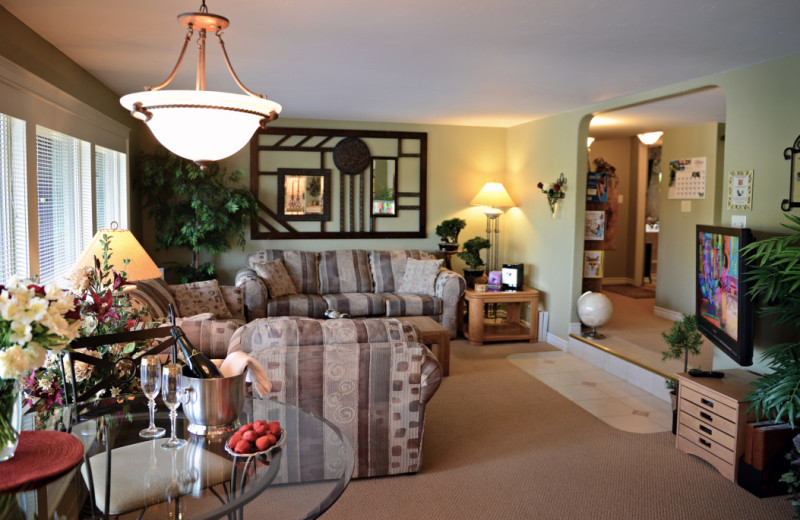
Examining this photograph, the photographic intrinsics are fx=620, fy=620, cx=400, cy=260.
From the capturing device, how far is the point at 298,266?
22.9 ft

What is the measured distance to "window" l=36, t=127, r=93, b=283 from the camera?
3820mm

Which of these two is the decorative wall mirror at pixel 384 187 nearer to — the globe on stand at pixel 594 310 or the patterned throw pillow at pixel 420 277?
the patterned throw pillow at pixel 420 277

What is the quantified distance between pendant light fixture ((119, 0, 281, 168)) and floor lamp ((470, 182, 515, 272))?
17.6 feet

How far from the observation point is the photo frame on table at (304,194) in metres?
7.23

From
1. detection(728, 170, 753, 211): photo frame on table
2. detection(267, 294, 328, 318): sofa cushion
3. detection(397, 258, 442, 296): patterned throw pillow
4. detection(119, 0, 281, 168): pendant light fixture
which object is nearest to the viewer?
detection(119, 0, 281, 168): pendant light fixture

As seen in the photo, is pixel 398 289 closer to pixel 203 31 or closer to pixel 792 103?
pixel 792 103

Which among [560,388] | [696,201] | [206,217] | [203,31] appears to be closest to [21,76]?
[203,31]

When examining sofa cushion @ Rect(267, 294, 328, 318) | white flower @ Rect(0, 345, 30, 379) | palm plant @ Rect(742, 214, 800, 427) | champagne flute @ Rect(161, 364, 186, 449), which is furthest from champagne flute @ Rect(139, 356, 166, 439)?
sofa cushion @ Rect(267, 294, 328, 318)

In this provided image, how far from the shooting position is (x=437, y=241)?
25.5ft

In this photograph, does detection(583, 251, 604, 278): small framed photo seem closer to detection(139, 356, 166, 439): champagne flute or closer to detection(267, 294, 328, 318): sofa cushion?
detection(267, 294, 328, 318): sofa cushion

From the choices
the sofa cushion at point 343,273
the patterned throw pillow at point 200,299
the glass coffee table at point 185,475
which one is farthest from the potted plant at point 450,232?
the glass coffee table at point 185,475

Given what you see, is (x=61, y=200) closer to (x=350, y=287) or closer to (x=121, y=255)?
(x=121, y=255)

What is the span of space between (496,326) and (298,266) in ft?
7.73

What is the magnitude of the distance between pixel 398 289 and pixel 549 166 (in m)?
2.17
